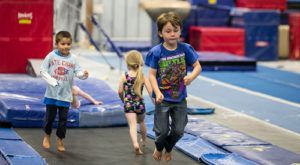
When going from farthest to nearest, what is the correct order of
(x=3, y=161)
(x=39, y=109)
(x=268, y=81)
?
(x=268, y=81) → (x=39, y=109) → (x=3, y=161)

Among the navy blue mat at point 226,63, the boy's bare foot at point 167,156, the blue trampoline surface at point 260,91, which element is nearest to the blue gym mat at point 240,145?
the boy's bare foot at point 167,156

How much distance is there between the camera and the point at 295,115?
38.2 ft

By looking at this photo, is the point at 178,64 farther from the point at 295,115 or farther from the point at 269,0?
the point at 269,0

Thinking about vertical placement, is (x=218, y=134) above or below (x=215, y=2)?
below

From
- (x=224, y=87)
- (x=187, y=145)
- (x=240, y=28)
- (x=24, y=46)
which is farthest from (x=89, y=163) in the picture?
(x=240, y=28)

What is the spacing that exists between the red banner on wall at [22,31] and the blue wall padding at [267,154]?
19.9 feet

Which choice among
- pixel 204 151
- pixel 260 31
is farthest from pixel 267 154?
pixel 260 31

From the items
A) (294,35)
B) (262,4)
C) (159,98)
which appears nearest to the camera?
(159,98)

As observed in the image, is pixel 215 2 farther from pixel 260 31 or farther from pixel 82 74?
pixel 82 74

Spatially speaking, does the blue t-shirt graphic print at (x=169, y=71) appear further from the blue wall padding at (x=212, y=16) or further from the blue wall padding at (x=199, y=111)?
the blue wall padding at (x=212, y=16)

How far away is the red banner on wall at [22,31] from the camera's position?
13375mm

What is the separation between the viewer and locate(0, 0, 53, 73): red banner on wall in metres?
13.4

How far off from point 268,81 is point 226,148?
773 centimetres

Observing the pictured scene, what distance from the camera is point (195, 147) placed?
28.4ft
